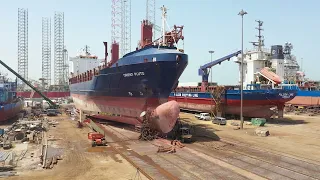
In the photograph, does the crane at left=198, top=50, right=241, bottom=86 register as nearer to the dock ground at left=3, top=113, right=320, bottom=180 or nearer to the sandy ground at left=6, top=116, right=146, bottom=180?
the dock ground at left=3, top=113, right=320, bottom=180

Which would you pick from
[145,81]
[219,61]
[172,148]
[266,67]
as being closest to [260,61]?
[266,67]

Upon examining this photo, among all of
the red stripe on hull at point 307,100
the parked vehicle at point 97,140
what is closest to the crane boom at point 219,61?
the red stripe on hull at point 307,100

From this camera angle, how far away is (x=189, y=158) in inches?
709

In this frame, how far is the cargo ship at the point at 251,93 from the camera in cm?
3666

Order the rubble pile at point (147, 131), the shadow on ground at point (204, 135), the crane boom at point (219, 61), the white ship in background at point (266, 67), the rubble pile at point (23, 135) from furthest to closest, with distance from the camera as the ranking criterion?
the white ship in background at point (266, 67) → the crane boom at point (219, 61) → the shadow on ground at point (204, 135) → the rubble pile at point (147, 131) → the rubble pile at point (23, 135)

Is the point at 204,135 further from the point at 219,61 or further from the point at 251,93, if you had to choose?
the point at 219,61

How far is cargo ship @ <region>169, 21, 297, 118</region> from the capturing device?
3666 cm

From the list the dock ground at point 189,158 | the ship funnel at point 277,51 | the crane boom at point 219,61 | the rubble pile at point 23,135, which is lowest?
the dock ground at point 189,158

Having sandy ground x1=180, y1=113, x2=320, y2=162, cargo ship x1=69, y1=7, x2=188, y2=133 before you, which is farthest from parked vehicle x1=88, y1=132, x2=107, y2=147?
sandy ground x1=180, y1=113, x2=320, y2=162

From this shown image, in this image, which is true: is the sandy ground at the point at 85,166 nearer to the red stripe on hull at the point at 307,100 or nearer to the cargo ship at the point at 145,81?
the cargo ship at the point at 145,81

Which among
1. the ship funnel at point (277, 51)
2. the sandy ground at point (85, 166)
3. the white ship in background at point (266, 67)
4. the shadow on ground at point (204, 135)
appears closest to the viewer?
the sandy ground at point (85, 166)

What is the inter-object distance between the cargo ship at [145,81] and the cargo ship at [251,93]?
47.0 feet

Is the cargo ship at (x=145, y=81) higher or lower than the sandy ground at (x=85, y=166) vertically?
higher

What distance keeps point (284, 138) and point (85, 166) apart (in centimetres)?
1825
